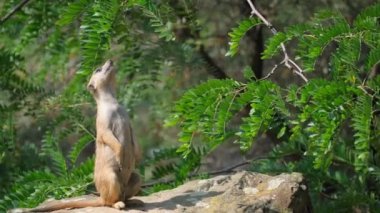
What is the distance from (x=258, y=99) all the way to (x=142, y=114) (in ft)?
35.9

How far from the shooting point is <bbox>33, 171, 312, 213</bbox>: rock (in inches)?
211

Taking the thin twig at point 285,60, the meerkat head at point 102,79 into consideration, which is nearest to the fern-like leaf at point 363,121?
the thin twig at point 285,60

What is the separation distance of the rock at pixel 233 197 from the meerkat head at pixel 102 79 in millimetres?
769

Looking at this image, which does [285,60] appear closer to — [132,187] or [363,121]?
[363,121]

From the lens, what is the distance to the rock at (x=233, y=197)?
5371 mm

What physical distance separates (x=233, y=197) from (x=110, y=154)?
2.84ft

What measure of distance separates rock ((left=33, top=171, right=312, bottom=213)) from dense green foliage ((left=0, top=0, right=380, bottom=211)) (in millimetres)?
323

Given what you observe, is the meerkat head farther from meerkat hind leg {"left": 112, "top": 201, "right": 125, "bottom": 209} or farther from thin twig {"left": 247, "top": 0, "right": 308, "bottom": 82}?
thin twig {"left": 247, "top": 0, "right": 308, "bottom": 82}

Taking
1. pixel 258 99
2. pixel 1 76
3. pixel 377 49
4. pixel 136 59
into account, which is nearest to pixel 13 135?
pixel 1 76

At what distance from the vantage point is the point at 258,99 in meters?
4.71

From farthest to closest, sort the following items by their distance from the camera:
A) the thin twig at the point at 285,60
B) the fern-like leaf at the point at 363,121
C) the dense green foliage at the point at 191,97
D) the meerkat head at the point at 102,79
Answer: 1. the meerkat head at the point at 102,79
2. the thin twig at the point at 285,60
3. the dense green foliage at the point at 191,97
4. the fern-like leaf at the point at 363,121

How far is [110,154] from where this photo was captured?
5.36 metres

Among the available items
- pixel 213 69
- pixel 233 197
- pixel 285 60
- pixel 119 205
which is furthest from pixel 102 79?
pixel 213 69

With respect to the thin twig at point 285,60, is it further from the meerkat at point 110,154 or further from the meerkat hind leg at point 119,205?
the meerkat hind leg at point 119,205
